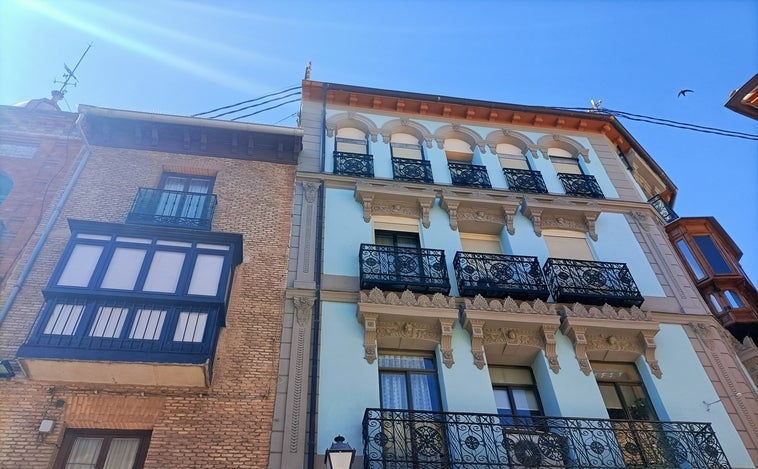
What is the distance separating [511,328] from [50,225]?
35.7ft

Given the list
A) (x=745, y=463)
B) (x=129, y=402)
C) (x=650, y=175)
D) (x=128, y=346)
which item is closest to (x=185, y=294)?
(x=128, y=346)

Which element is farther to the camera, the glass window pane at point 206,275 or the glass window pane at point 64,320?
the glass window pane at point 206,275

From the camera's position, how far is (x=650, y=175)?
18641 millimetres

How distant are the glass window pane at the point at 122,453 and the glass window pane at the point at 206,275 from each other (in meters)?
2.92

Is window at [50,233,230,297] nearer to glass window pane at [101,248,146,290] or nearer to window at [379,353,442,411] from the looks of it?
glass window pane at [101,248,146,290]

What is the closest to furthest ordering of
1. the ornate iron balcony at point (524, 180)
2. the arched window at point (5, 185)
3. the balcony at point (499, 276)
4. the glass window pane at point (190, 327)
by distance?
the glass window pane at point (190, 327), the balcony at point (499, 276), the arched window at point (5, 185), the ornate iron balcony at point (524, 180)

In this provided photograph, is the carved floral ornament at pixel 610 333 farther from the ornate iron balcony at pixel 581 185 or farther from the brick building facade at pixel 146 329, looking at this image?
the brick building facade at pixel 146 329

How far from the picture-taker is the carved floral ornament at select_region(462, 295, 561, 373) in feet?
37.1

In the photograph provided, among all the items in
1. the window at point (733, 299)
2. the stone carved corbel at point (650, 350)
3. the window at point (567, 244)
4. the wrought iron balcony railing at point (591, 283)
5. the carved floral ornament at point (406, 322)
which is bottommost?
the stone carved corbel at point (650, 350)

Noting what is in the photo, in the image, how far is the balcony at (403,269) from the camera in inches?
465

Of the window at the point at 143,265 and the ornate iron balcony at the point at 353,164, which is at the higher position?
the ornate iron balcony at the point at 353,164

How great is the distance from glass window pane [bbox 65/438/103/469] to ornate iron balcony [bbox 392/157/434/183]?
9.59 m

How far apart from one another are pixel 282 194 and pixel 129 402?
21.5 feet

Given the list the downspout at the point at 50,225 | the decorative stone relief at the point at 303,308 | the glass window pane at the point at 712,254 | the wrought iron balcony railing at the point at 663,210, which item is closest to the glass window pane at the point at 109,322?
the downspout at the point at 50,225
